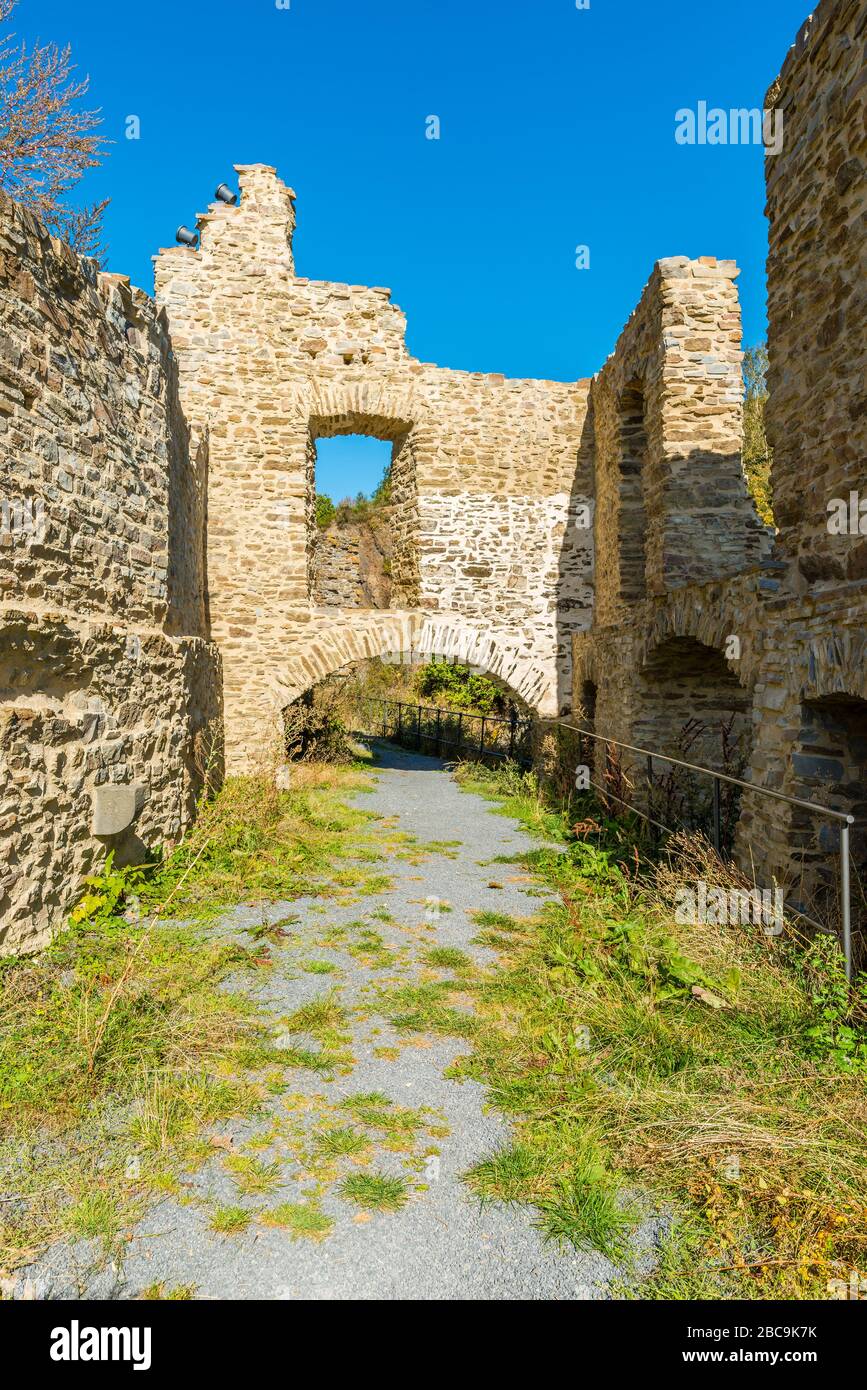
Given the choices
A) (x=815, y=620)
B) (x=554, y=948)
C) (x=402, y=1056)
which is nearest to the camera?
(x=402, y=1056)

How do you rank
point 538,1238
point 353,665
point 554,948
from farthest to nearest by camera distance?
point 353,665 < point 554,948 < point 538,1238

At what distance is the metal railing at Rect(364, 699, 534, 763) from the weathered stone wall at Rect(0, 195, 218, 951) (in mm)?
6852

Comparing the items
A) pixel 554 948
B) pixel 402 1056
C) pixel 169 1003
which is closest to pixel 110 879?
pixel 169 1003

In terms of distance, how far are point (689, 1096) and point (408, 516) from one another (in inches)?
362

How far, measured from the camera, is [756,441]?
60.0ft

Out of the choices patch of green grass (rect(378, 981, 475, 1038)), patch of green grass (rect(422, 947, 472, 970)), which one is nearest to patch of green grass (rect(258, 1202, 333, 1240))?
patch of green grass (rect(378, 981, 475, 1038))

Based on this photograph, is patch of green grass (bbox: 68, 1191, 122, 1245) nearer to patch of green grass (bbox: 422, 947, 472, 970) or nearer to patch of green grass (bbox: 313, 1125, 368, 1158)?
patch of green grass (bbox: 313, 1125, 368, 1158)

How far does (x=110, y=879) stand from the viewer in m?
4.86

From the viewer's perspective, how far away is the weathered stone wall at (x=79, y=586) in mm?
4137

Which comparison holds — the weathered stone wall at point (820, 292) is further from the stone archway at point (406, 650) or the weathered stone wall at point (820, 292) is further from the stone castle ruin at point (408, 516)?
the stone archway at point (406, 650)

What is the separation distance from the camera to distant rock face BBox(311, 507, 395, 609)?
722 inches

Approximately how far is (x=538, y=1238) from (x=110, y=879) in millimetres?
3476
